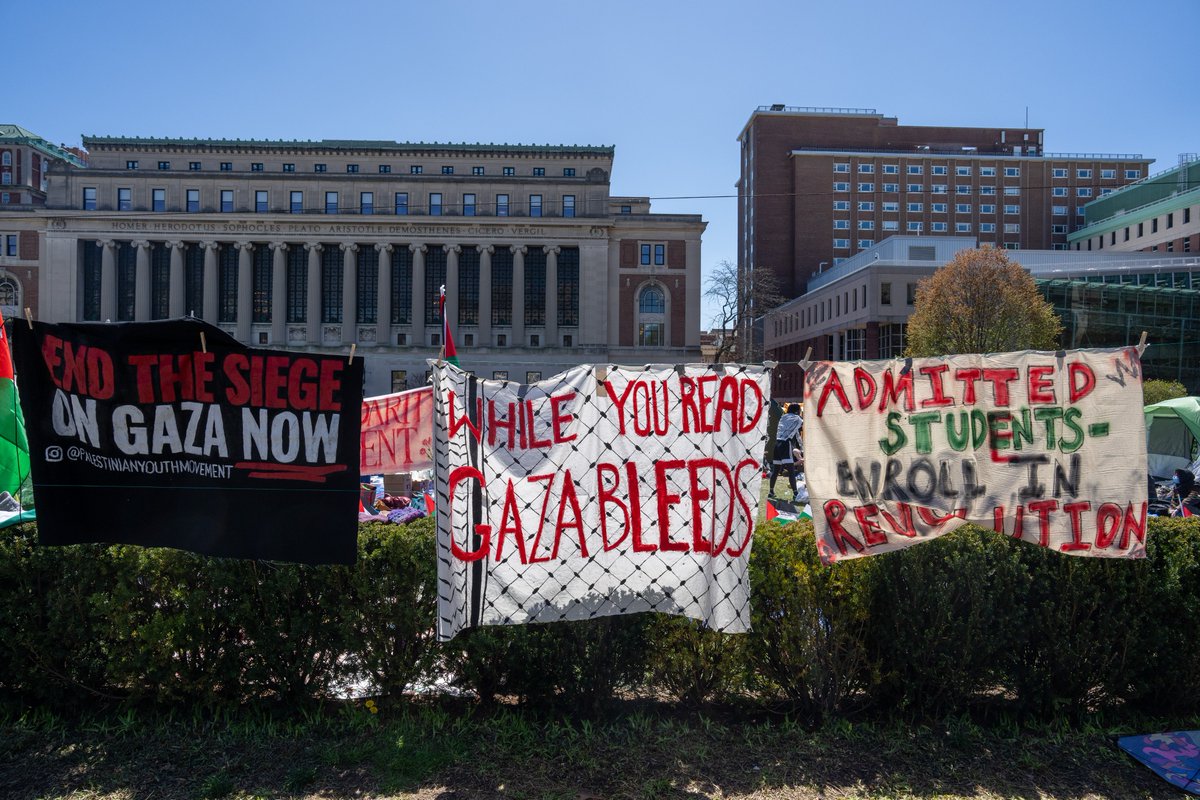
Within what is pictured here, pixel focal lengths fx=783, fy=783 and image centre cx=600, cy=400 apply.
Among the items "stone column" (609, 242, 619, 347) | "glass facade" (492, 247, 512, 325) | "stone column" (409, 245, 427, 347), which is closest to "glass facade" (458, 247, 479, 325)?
"glass facade" (492, 247, 512, 325)

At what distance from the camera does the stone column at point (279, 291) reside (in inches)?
2756

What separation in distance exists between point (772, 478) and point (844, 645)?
31.7 feet

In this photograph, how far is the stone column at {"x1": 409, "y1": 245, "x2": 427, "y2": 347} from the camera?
70188 mm

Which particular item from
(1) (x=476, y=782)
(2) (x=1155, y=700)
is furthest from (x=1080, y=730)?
(1) (x=476, y=782)

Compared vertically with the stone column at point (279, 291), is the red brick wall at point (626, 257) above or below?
above

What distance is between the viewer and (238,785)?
4.07m

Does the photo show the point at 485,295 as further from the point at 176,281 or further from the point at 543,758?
the point at 543,758

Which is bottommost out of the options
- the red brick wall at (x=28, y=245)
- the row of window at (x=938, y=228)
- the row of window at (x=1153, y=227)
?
the red brick wall at (x=28, y=245)

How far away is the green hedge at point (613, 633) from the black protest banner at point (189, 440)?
0.19 metres

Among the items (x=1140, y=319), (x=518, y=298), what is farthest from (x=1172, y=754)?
(x=518, y=298)

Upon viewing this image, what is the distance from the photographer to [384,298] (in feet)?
231

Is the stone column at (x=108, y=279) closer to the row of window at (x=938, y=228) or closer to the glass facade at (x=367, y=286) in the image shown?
the glass facade at (x=367, y=286)

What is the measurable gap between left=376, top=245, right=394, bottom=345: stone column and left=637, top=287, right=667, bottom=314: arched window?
911 inches

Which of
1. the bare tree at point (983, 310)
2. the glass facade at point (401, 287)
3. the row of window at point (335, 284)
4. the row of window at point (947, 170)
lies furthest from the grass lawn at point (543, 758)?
the row of window at point (947, 170)
